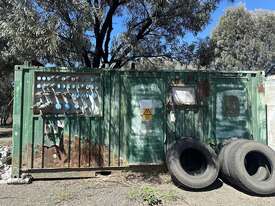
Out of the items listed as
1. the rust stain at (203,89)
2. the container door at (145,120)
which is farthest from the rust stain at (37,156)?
the rust stain at (203,89)

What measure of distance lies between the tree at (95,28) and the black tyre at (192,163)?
3.10 m

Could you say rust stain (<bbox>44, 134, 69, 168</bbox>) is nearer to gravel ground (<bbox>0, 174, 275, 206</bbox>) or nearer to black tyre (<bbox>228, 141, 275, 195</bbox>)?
gravel ground (<bbox>0, 174, 275, 206</bbox>)

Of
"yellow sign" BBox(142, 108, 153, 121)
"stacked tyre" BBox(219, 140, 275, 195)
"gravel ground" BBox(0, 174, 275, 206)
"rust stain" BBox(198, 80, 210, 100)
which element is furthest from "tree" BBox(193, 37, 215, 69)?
"gravel ground" BBox(0, 174, 275, 206)

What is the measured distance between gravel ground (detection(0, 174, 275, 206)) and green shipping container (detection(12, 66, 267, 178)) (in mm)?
434

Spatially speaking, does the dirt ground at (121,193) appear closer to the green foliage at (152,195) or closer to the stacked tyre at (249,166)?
the green foliage at (152,195)

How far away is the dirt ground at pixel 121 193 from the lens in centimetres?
700

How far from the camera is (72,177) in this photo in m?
8.64

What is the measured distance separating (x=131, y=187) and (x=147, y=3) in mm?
4755

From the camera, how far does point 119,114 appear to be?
8.92m

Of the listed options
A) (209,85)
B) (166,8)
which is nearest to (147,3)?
(166,8)

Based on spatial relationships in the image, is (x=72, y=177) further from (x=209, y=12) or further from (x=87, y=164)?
(x=209, y=12)

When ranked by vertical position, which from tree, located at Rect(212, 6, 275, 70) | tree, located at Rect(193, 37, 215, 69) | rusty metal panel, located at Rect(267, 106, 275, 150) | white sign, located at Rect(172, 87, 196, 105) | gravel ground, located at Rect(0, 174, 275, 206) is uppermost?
tree, located at Rect(212, 6, 275, 70)

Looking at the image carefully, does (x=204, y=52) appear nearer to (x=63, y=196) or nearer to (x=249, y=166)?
(x=249, y=166)

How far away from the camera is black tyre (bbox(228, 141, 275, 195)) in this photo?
302 inches
